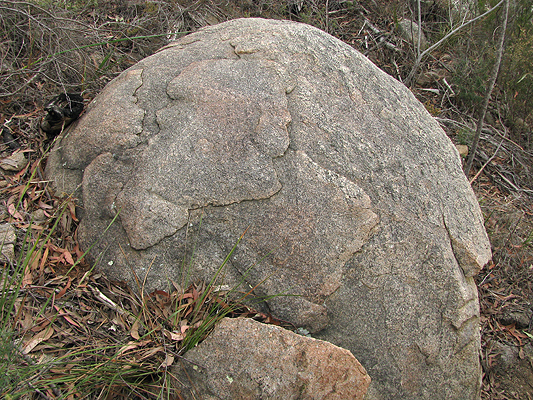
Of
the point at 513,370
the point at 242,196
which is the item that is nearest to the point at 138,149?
the point at 242,196

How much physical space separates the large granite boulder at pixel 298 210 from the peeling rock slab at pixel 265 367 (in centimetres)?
18

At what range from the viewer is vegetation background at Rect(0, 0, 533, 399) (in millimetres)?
1648

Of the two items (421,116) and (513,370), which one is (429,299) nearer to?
(513,370)

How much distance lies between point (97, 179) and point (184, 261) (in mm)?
632

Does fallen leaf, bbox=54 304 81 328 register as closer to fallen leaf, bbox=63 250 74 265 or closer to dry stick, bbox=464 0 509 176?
fallen leaf, bbox=63 250 74 265

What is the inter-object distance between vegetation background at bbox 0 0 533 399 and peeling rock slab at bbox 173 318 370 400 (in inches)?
4.5

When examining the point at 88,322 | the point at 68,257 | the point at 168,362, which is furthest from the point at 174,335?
the point at 68,257

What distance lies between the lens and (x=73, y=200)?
207cm

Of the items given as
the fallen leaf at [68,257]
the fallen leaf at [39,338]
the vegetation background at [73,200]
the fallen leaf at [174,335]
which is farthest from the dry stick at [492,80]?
the fallen leaf at [39,338]

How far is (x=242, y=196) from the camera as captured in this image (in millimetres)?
1923

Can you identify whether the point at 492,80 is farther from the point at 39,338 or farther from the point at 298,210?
the point at 39,338

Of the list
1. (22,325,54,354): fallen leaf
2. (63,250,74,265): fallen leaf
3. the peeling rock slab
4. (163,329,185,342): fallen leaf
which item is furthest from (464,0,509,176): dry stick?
(22,325,54,354): fallen leaf

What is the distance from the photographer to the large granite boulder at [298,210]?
187 cm

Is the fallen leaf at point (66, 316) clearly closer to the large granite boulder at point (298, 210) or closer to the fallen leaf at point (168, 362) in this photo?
the large granite boulder at point (298, 210)
